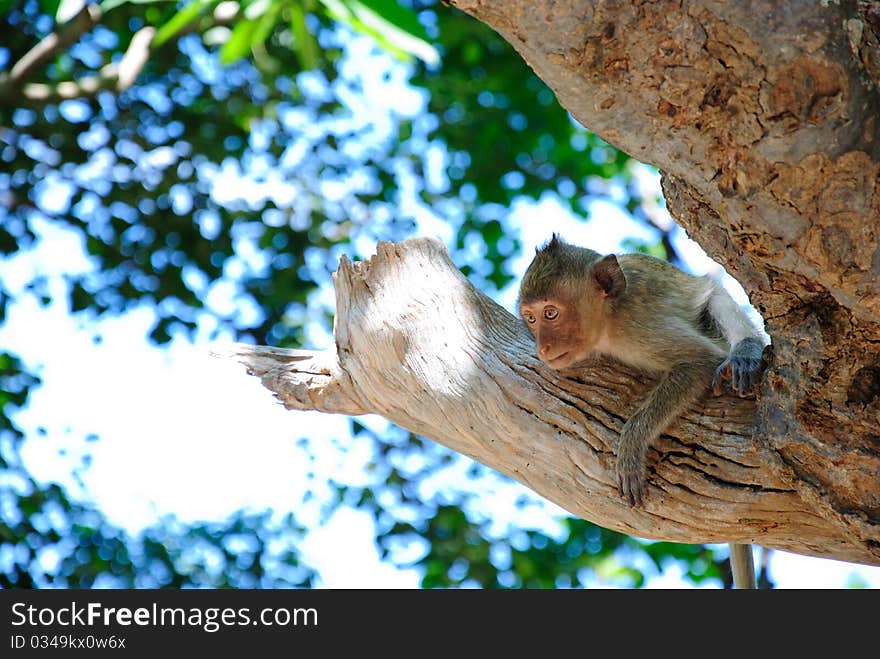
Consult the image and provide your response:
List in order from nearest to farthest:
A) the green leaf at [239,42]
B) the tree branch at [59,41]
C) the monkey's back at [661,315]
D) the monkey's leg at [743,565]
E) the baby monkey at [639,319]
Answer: the baby monkey at [639,319]
the monkey's back at [661,315]
the monkey's leg at [743,565]
the green leaf at [239,42]
the tree branch at [59,41]

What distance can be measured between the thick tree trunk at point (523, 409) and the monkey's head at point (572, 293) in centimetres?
11

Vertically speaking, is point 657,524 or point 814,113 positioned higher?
point 814,113

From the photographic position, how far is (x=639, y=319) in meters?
4.06

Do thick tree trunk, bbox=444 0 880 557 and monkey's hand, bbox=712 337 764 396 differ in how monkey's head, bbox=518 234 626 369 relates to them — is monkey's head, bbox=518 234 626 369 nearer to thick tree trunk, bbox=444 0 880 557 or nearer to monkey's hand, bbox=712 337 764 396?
monkey's hand, bbox=712 337 764 396

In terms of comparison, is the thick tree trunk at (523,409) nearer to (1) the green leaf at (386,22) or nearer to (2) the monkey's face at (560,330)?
(2) the monkey's face at (560,330)

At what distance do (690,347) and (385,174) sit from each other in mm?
5130

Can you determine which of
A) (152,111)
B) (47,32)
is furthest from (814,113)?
(47,32)

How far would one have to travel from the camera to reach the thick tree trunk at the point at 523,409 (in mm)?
3229

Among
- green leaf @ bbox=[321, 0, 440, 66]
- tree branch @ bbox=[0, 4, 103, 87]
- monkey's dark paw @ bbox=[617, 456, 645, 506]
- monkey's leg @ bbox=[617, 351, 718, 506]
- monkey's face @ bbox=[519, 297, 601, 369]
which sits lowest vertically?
monkey's dark paw @ bbox=[617, 456, 645, 506]

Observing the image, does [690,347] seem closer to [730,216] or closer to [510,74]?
[730,216]

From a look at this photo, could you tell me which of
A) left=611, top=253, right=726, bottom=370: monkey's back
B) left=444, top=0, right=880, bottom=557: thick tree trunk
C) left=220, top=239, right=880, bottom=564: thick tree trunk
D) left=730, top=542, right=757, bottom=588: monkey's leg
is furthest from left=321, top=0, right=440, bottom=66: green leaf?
left=730, top=542, right=757, bottom=588: monkey's leg

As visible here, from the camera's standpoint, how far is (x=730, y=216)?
8.33 feet

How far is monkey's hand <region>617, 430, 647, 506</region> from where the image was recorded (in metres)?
3.31

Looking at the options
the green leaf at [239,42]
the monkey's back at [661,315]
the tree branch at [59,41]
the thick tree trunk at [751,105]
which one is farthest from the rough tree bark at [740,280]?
the tree branch at [59,41]
